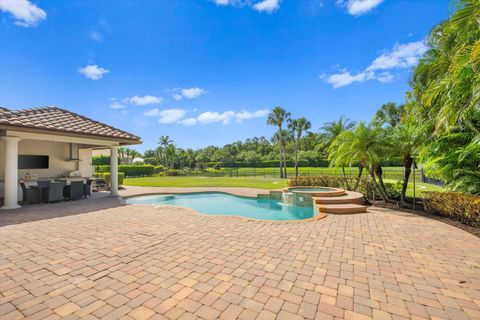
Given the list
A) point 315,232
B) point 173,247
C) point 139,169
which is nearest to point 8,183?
point 173,247

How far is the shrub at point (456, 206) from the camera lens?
5672mm

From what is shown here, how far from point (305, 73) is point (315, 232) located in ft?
38.1

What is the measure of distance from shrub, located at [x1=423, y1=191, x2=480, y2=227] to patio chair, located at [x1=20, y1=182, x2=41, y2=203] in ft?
50.0

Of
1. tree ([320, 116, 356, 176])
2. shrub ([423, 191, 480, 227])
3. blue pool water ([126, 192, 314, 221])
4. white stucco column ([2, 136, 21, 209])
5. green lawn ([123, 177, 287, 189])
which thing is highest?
tree ([320, 116, 356, 176])

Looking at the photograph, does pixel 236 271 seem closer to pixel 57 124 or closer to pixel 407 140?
pixel 407 140

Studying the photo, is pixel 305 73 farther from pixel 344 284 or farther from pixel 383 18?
pixel 344 284

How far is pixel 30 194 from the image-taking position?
29.0 feet

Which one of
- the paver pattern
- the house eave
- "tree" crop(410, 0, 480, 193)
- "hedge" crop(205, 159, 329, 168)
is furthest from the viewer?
"hedge" crop(205, 159, 329, 168)

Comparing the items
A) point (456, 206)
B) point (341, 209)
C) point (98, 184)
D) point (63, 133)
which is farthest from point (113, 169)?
point (456, 206)

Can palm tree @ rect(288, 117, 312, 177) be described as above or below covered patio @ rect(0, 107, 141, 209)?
above

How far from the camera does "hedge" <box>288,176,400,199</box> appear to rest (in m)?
10.5

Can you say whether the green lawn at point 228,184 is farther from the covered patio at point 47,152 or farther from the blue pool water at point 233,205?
the covered patio at point 47,152

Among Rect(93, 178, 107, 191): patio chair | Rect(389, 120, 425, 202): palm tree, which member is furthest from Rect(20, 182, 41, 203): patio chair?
Rect(389, 120, 425, 202): palm tree

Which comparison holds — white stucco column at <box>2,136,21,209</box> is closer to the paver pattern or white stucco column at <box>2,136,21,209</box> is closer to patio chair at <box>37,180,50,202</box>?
patio chair at <box>37,180,50,202</box>
